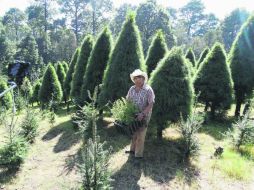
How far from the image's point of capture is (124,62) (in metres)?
9.48

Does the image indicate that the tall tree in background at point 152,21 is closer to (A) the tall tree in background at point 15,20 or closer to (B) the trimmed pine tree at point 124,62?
(B) the trimmed pine tree at point 124,62

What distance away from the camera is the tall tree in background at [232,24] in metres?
49.6

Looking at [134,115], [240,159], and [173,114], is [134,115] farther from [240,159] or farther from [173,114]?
[240,159]

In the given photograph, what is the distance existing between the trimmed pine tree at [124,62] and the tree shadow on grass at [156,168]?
261cm

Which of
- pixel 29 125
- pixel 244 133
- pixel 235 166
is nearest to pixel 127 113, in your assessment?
pixel 235 166

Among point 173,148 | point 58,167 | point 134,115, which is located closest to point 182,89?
point 173,148

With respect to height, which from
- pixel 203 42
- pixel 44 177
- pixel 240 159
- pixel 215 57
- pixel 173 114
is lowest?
pixel 44 177

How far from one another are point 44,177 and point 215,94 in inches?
289

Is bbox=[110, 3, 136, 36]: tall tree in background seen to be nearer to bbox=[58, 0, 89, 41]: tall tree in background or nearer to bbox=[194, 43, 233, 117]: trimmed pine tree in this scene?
bbox=[58, 0, 89, 41]: tall tree in background

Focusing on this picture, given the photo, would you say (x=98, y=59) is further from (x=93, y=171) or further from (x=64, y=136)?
(x=93, y=171)

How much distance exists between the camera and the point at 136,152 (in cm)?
680

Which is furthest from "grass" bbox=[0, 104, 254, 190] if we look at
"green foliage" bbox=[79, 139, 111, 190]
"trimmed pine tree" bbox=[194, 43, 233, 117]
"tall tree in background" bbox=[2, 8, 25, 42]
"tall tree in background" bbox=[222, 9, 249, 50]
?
"tall tree in background" bbox=[2, 8, 25, 42]

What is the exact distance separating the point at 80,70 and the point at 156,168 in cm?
812

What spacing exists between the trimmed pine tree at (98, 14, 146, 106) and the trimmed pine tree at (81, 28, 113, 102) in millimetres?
1802
